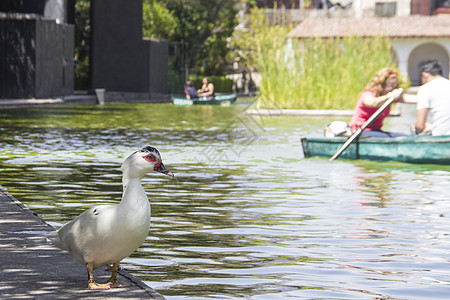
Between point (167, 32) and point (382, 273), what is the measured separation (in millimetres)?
51314

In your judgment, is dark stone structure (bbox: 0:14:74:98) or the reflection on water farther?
dark stone structure (bbox: 0:14:74:98)

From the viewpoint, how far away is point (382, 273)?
26.2 feet

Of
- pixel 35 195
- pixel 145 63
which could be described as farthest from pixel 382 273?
pixel 145 63

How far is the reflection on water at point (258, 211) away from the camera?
25.2 ft

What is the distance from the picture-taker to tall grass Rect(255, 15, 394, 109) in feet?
106

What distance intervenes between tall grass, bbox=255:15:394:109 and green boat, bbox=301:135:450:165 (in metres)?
14.1

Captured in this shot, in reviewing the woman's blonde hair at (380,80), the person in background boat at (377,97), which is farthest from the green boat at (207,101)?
the woman's blonde hair at (380,80)

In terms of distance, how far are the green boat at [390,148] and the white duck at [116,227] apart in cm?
1058

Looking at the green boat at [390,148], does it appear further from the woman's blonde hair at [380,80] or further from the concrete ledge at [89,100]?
the concrete ledge at [89,100]

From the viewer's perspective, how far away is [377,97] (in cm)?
1727

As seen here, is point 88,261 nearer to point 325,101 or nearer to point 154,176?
point 154,176

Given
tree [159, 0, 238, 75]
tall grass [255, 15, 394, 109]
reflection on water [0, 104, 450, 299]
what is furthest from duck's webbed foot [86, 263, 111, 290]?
tree [159, 0, 238, 75]

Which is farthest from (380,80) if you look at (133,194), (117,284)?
(117,284)

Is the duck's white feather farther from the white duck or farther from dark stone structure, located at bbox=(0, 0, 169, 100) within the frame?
dark stone structure, located at bbox=(0, 0, 169, 100)
